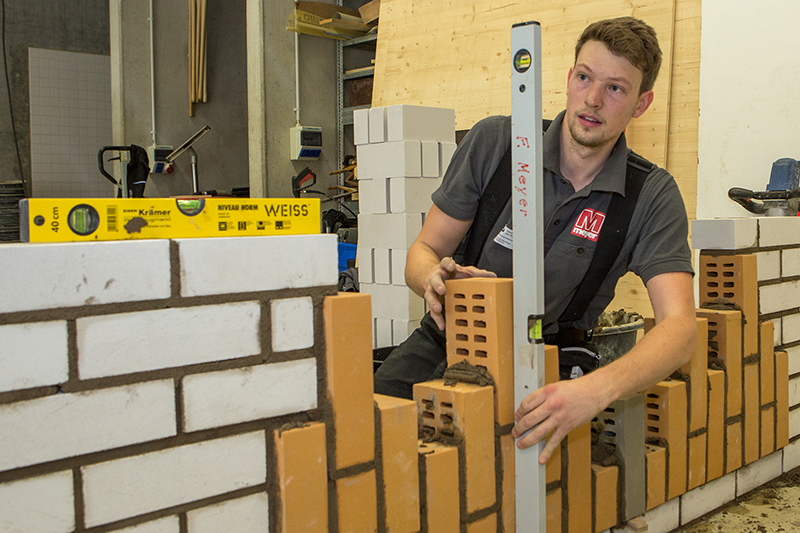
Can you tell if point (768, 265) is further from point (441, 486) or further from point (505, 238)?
point (441, 486)

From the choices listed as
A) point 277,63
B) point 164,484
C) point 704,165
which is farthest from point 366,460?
point 277,63

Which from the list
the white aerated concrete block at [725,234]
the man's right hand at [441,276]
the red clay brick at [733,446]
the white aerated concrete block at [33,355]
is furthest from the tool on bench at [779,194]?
the white aerated concrete block at [33,355]

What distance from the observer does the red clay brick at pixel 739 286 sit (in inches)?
89.9

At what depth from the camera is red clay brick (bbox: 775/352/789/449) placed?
2.45 meters

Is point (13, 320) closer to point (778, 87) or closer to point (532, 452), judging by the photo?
point (532, 452)

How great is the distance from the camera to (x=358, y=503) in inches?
51.6

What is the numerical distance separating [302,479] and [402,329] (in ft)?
7.33

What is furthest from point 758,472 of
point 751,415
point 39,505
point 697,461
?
point 39,505

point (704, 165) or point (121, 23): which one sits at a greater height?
point (121, 23)

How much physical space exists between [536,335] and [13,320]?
3.06 ft

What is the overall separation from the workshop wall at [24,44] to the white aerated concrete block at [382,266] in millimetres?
5888

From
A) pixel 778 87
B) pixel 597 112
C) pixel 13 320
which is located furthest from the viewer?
pixel 778 87

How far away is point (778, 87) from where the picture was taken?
11.4 ft

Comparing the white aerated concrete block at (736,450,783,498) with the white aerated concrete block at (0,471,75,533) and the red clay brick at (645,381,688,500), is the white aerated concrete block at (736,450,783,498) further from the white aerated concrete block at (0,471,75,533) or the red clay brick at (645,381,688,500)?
the white aerated concrete block at (0,471,75,533)
